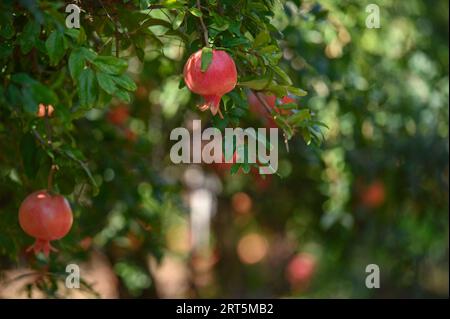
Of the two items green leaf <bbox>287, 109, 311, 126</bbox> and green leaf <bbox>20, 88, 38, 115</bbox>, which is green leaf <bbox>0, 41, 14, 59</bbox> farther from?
green leaf <bbox>287, 109, 311, 126</bbox>

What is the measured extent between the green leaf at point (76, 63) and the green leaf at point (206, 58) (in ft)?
0.70

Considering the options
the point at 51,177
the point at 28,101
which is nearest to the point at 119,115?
the point at 51,177

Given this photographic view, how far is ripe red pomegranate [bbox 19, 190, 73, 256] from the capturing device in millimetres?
1619

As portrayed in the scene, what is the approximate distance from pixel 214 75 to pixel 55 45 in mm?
279

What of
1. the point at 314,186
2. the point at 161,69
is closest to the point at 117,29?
the point at 161,69

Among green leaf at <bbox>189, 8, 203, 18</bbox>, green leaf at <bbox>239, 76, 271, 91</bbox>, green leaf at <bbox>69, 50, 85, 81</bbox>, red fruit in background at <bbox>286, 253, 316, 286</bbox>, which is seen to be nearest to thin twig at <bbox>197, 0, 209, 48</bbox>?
green leaf at <bbox>189, 8, 203, 18</bbox>

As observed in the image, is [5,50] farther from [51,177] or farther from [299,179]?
[299,179]

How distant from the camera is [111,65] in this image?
4.84 ft

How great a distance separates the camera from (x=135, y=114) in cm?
316

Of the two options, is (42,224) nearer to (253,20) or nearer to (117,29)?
(117,29)

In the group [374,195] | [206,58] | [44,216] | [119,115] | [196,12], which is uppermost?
[119,115]

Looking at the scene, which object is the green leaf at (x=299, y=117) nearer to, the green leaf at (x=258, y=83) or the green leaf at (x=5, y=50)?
the green leaf at (x=258, y=83)
